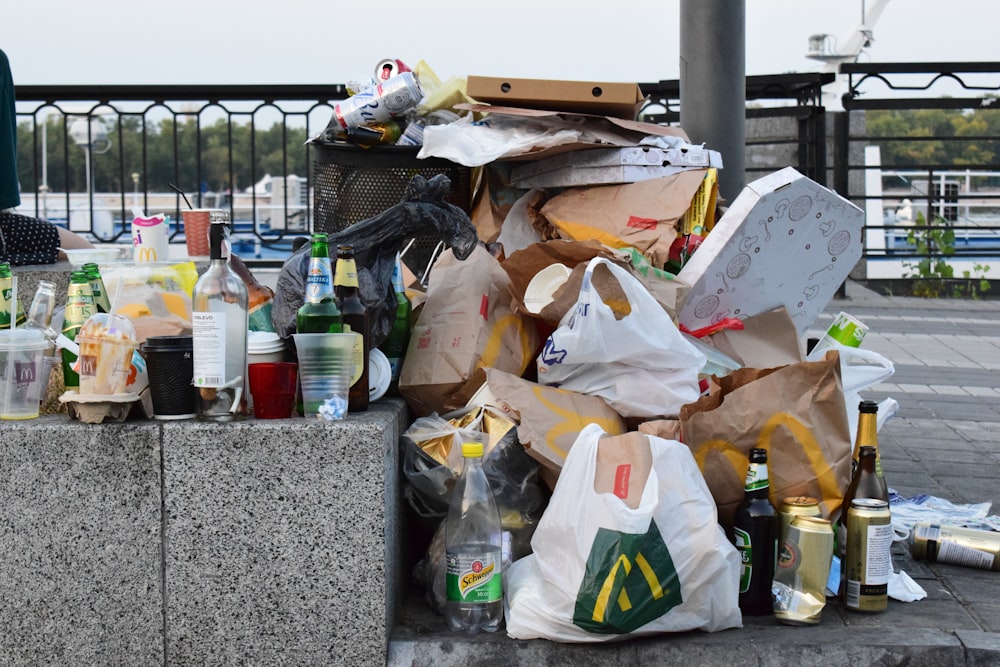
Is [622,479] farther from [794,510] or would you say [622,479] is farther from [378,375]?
[378,375]

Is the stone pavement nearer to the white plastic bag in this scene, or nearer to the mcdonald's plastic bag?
the mcdonald's plastic bag

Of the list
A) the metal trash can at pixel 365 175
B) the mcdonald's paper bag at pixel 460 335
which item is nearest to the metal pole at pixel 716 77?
the metal trash can at pixel 365 175

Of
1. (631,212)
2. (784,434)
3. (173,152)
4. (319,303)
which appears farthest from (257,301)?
(173,152)

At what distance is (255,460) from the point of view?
2.62 meters

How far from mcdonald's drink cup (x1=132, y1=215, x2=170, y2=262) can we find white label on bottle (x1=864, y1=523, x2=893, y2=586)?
223 centimetres

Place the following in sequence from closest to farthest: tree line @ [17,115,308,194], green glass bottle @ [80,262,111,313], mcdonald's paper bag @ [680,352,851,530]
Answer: mcdonald's paper bag @ [680,352,851,530], green glass bottle @ [80,262,111,313], tree line @ [17,115,308,194]

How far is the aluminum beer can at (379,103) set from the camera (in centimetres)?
385

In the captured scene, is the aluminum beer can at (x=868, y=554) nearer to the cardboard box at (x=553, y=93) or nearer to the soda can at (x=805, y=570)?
the soda can at (x=805, y=570)

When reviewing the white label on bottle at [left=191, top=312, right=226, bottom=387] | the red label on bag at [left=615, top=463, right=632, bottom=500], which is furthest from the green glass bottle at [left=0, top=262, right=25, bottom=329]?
the red label on bag at [left=615, top=463, right=632, bottom=500]

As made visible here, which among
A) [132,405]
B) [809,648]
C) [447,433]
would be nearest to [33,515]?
[132,405]

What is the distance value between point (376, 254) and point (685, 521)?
3.77 ft

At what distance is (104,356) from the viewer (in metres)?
2.63

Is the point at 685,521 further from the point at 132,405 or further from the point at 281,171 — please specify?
the point at 281,171

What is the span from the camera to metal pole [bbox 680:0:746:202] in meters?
4.60
